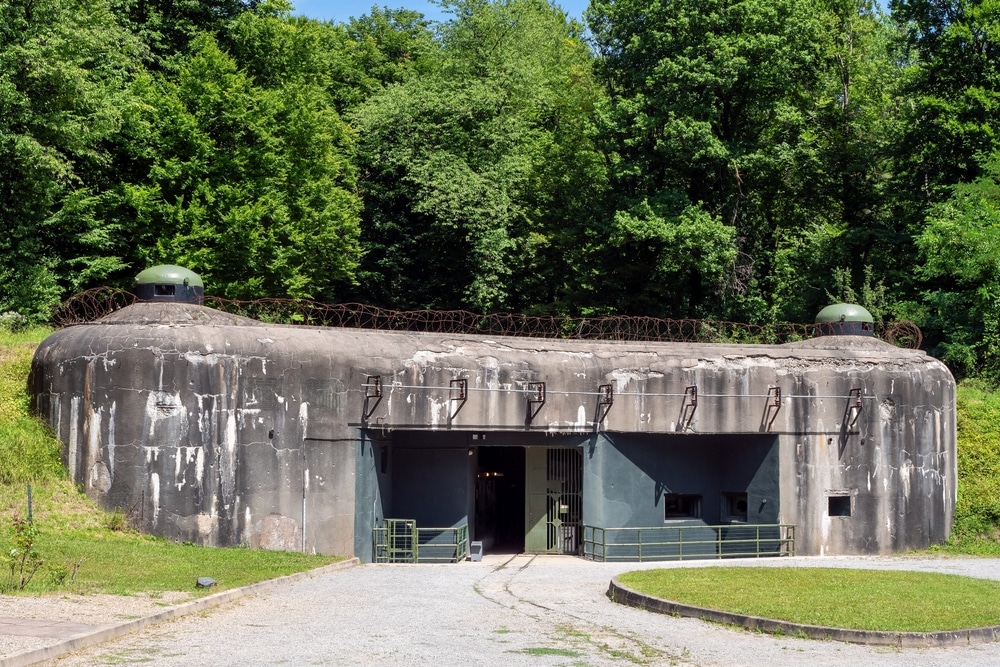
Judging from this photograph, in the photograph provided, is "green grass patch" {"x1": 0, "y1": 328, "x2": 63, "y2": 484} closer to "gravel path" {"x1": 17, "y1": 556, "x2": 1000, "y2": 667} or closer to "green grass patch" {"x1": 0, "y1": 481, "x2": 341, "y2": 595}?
"green grass patch" {"x1": 0, "y1": 481, "x2": 341, "y2": 595}

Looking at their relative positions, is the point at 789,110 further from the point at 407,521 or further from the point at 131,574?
the point at 131,574

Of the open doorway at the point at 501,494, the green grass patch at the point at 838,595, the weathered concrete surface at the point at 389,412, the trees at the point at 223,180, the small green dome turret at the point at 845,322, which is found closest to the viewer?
the green grass patch at the point at 838,595

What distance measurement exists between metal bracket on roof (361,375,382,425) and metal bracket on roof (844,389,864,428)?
453 inches

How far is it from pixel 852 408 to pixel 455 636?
16739 mm

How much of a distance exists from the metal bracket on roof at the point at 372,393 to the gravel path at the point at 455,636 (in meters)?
6.01

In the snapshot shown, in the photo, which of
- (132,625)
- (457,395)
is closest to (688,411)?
(457,395)

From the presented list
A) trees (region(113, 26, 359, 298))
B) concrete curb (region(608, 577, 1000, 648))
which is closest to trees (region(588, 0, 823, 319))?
trees (region(113, 26, 359, 298))

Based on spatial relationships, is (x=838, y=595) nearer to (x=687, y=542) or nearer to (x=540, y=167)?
A: (x=687, y=542)

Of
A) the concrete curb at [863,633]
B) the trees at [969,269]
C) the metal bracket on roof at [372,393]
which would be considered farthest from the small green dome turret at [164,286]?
the trees at [969,269]

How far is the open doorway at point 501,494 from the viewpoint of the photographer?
31750 mm

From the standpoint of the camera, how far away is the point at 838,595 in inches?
684

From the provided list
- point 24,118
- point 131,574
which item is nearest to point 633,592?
point 131,574

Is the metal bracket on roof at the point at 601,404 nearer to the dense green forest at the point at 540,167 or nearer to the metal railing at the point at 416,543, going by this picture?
the metal railing at the point at 416,543

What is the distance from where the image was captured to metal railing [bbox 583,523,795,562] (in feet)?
86.9
